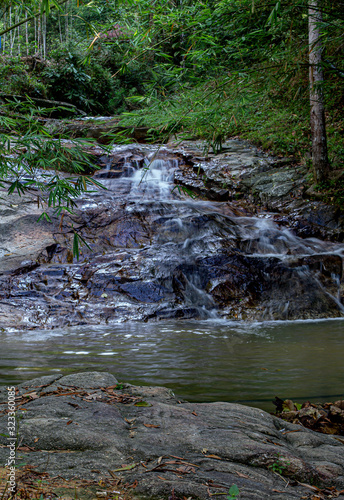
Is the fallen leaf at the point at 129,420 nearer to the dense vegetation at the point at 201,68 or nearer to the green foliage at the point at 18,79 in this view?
the dense vegetation at the point at 201,68

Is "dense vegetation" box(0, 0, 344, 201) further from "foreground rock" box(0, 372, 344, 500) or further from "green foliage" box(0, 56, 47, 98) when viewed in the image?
"foreground rock" box(0, 372, 344, 500)

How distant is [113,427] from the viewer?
190cm

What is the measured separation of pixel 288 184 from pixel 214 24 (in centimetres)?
653

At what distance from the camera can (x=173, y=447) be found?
1738mm

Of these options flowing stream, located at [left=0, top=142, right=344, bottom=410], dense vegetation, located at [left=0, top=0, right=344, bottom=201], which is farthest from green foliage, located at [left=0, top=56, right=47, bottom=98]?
flowing stream, located at [left=0, top=142, right=344, bottom=410]

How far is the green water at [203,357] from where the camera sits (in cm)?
335

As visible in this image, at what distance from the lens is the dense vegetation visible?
4012 mm

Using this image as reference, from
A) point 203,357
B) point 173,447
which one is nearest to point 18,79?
point 203,357

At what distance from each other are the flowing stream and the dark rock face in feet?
0.08

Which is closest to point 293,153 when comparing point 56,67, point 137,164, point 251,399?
point 137,164

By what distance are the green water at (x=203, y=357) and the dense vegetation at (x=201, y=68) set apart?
99.9 inches

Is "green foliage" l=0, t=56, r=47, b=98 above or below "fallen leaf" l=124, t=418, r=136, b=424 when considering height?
above

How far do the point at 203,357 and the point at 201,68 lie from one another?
3.53 metres

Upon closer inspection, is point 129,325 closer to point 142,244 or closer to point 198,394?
point 142,244
